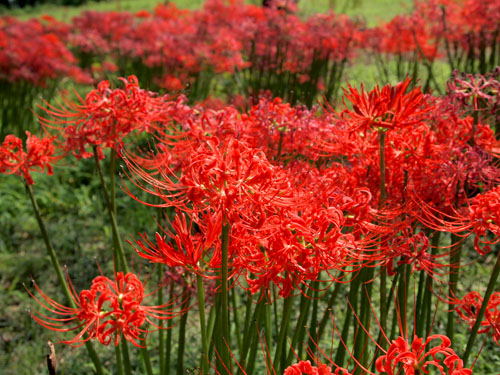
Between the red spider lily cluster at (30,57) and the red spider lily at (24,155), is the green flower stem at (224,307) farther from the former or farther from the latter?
the red spider lily cluster at (30,57)

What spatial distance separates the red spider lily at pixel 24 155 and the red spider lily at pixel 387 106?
1.20 m

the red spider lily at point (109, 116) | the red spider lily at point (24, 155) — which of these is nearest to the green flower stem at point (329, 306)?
the red spider lily at point (109, 116)

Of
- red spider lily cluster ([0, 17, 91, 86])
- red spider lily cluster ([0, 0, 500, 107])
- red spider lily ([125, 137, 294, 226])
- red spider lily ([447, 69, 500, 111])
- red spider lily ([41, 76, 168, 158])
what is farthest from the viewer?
red spider lily cluster ([0, 17, 91, 86])

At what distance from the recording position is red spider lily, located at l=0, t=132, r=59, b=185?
1.89m

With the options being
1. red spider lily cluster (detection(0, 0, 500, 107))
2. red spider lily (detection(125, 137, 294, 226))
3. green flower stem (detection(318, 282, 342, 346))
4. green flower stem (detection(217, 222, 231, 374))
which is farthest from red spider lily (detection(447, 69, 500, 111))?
red spider lily cluster (detection(0, 0, 500, 107))

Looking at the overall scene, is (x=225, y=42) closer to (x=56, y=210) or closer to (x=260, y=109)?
(x=56, y=210)

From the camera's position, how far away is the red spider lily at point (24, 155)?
1.89 metres

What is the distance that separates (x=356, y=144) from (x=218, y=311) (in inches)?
27.6

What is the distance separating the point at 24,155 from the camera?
1.95 m

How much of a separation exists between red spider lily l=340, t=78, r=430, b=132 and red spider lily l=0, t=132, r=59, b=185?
1.20 meters

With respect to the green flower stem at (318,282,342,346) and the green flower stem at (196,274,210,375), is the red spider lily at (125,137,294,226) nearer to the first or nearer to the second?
the green flower stem at (196,274,210,375)

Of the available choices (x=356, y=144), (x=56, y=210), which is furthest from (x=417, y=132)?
(x=56, y=210)

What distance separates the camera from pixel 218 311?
1.53 m

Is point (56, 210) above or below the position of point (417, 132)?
below
